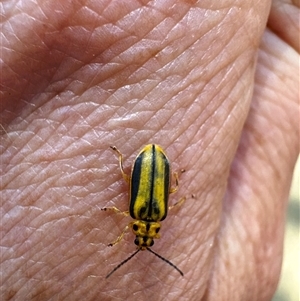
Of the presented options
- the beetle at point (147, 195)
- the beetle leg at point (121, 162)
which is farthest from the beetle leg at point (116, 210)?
the beetle leg at point (121, 162)

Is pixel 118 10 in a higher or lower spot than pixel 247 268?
higher

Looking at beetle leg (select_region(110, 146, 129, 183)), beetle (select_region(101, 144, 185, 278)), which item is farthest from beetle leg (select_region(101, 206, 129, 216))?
beetle leg (select_region(110, 146, 129, 183))

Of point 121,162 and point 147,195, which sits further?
point 147,195

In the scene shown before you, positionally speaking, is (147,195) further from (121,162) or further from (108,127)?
(108,127)

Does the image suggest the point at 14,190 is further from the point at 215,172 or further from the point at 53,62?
the point at 215,172

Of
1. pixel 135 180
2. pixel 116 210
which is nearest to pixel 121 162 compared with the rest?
pixel 135 180

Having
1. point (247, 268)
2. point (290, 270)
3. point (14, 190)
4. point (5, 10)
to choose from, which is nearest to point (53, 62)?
point (5, 10)

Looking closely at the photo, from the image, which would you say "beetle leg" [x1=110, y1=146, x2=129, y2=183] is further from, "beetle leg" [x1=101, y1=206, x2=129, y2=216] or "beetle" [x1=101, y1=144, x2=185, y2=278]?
"beetle leg" [x1=101, y1=206, x2=129, y2=216]
